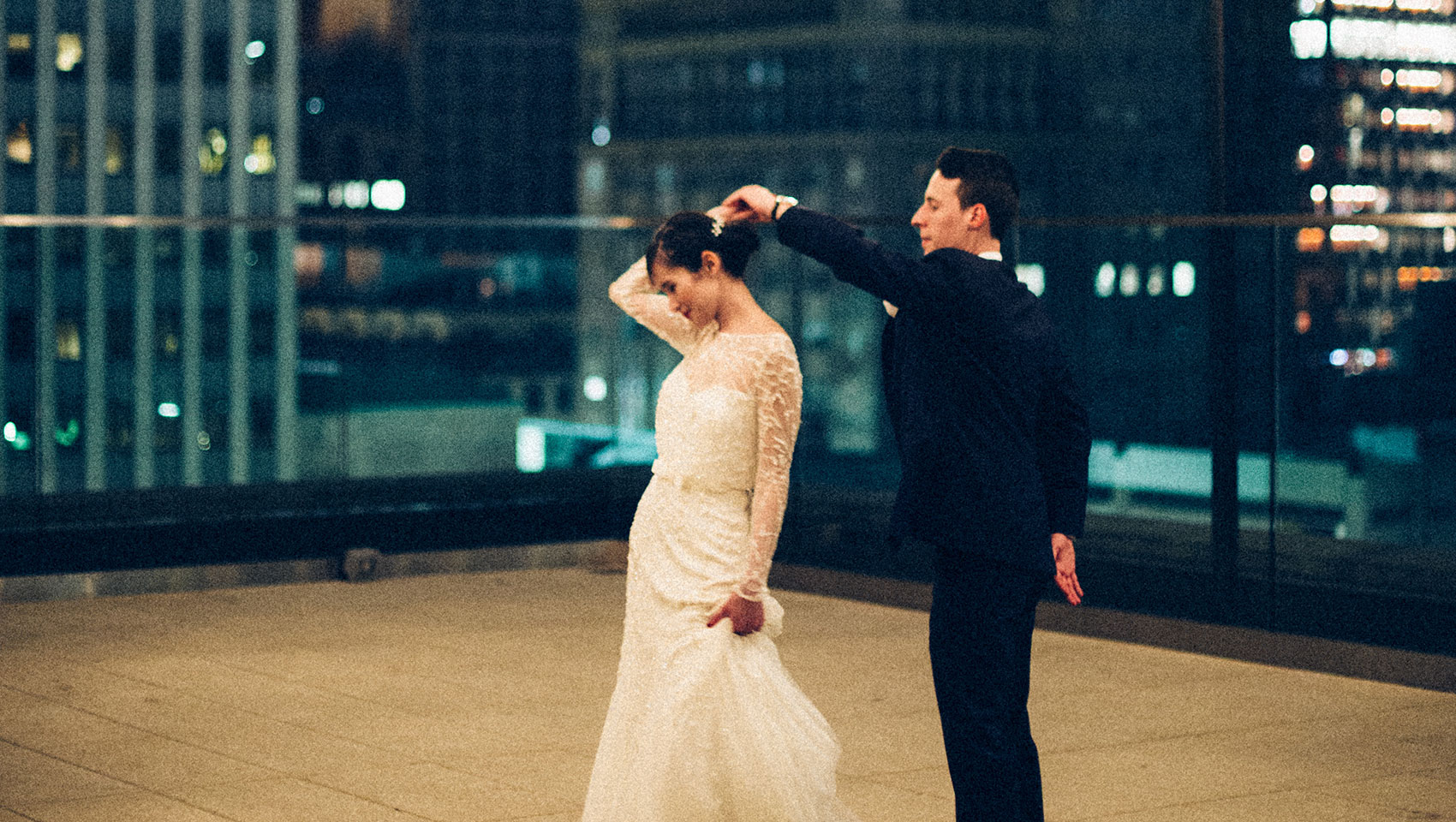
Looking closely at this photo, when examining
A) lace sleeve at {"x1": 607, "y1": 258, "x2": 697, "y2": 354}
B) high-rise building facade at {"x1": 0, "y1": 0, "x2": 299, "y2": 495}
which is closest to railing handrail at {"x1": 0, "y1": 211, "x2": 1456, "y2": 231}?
high-rise building facade at {"x1": 0, "y1": 0, "x2": 299, "y2": 495}

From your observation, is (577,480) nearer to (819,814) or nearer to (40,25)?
(819,814)

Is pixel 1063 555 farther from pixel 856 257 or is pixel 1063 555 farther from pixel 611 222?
pixel 611 222

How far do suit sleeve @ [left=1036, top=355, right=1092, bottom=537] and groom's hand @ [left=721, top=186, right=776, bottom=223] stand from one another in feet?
2.15

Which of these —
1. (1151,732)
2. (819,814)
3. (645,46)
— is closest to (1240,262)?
(1151,732)

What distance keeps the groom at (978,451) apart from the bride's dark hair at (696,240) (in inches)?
4.4

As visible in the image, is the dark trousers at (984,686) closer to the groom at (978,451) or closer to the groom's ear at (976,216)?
the groom at (978,451)

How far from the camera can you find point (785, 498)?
3938mm

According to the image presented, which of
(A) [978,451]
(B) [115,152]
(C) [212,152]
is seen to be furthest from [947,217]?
(C) [212,152]

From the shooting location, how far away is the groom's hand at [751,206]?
3.63 m

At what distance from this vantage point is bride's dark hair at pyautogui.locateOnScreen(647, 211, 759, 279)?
3861mm

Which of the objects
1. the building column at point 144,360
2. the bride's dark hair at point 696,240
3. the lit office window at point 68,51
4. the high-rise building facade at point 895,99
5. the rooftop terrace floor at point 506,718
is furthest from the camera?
the high-rise building facade at point 895,99

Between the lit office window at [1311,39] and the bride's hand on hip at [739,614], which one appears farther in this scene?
the lit office window at [1311,39]

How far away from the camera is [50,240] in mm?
8922

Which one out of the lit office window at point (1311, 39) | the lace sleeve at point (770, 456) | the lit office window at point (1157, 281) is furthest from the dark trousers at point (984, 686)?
the lit office window at point (1311, 39)
